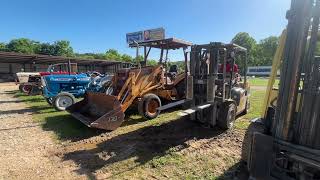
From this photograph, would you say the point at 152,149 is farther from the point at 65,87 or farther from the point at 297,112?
the point at 65,87

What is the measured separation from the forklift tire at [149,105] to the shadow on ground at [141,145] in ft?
3.19

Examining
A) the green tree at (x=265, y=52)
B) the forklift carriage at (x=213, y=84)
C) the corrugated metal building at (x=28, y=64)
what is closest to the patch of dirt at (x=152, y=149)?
the forklift carriage at (x=213, y=84)

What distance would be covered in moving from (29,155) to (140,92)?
12.9ft

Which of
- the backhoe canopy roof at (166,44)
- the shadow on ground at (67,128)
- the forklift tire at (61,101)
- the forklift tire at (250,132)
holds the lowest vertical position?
the shadow on ground at (67,128)

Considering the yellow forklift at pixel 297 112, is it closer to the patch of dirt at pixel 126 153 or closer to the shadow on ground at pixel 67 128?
the patch of dirt at pixel 126 153

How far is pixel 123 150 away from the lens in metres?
5.66

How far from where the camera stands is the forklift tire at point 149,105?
8375 millimetres

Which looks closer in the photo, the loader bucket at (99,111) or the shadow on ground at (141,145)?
the shadow on ground at (141,145)

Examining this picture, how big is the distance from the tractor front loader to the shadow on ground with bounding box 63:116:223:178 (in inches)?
31.0

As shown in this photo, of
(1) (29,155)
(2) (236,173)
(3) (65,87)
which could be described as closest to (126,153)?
(1) (29,155)

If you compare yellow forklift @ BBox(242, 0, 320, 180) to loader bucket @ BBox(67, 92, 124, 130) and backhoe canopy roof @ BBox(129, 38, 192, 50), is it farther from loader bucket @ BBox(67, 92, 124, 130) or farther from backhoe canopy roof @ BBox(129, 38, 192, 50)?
backhoe canopy roof @ BBox(129, 38, 192, 50)

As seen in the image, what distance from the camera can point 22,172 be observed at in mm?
4652

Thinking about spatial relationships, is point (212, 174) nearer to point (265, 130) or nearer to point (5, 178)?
point (265, 130)

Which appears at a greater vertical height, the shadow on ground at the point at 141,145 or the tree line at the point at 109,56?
the tree line at the point at 109,56
